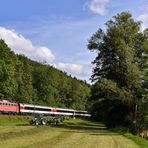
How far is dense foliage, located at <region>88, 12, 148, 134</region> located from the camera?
67438 mm

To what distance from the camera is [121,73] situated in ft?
231

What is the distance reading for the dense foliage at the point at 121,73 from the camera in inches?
2655

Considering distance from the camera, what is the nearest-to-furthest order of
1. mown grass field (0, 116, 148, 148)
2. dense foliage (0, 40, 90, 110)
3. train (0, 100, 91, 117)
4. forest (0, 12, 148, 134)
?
mown grass field (0, 116, 148, 148) < forest (0, 12, 148, 134) < train (0, 100, 91, 117) < dense foliage (0, 40, 90, 110)

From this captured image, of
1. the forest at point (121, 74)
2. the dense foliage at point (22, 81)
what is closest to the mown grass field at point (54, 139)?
the forest at point (121, 74)

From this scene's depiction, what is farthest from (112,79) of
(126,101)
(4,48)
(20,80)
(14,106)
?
(20,80)

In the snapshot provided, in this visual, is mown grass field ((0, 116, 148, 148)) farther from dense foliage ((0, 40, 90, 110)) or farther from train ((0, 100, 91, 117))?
dense foliage ((0, 40, 90, 110))

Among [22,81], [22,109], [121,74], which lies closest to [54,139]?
[121,74]

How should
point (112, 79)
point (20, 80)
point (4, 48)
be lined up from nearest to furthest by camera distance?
1. point (112, 79)
2. point (4, 48)
3. point (20, 80)

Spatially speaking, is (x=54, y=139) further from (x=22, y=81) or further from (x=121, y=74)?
(x=22, y=81)

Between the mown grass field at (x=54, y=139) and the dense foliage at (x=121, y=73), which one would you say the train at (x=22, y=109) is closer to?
the dense foliage at (x=121, y=73)

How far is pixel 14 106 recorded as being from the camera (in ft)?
313

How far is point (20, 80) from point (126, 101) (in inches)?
3335

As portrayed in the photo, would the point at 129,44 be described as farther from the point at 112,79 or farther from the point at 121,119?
the point at 121,119

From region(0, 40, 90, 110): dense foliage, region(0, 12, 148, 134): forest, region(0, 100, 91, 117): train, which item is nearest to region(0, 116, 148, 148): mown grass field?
region(0, 12, 148, 134): forest
